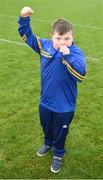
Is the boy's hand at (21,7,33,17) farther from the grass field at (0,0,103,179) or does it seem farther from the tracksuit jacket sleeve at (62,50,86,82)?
the grass field at (0,0,103,179)

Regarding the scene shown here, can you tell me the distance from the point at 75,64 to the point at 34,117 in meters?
2.65

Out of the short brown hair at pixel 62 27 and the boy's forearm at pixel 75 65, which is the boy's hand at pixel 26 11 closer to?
the short brown hair at pixel 62 27

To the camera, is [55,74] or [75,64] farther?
[55,74]

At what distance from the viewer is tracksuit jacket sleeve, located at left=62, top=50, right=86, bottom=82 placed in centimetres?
404

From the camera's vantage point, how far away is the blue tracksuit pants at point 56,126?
4.62 metres

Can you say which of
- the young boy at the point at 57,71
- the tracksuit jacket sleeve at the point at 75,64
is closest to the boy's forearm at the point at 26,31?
the young boy at the point at 57,71

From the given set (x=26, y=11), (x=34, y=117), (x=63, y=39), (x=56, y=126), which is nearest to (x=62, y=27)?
(x=63, y=39)

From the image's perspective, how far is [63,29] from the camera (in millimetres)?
4188

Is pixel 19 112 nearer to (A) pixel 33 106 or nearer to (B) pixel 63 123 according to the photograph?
(A) pixel 33 106

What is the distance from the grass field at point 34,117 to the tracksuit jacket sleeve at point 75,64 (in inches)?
60.0

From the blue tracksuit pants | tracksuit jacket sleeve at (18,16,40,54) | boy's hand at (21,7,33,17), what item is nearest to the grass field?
the blue tracksuit pants

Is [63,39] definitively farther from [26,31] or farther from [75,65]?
[26,31]

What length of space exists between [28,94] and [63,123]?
3.01 meters

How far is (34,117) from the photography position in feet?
21.4
